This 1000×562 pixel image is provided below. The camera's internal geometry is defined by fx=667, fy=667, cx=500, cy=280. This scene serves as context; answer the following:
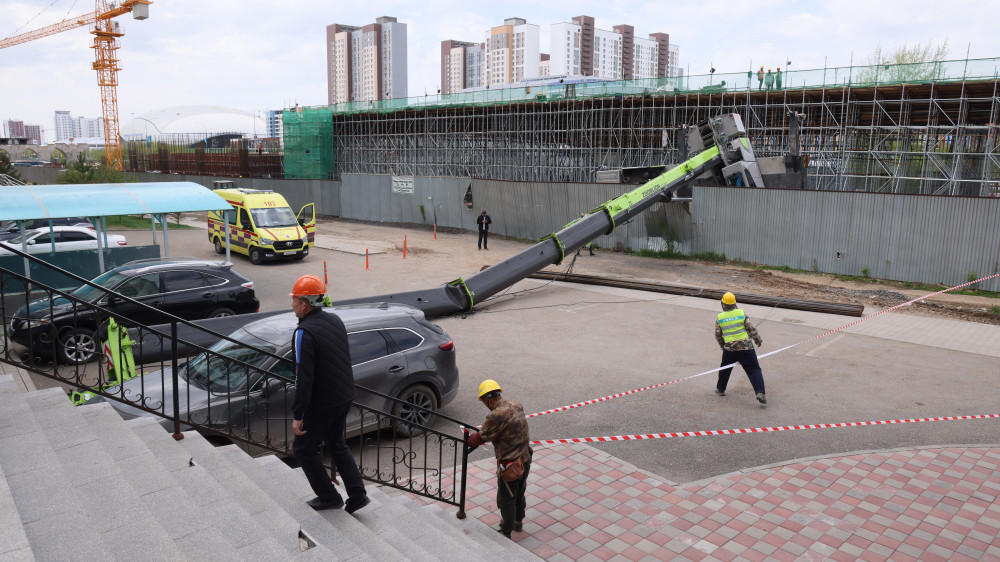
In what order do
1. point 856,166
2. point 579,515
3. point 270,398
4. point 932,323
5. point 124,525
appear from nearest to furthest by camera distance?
point 124,525
point 579,515
point 270,398
point 932,323
point 856,166

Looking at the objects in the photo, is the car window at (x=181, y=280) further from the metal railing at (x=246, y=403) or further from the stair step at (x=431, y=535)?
the stair step at (x=431, y=535)

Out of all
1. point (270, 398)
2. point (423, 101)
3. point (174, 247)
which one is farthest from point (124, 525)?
point (423, 101)

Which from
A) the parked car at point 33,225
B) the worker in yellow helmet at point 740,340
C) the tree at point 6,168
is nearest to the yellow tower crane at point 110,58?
the tree at point 6,168

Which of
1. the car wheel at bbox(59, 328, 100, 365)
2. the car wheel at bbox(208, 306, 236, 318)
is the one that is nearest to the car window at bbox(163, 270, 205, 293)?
the car wheel at bbox(208, 306, 236, 318)

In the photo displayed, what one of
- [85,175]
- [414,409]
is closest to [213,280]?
[414,409]

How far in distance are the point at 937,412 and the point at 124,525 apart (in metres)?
9.81

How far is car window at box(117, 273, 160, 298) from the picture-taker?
11.7 m

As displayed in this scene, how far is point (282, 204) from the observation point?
2406cm

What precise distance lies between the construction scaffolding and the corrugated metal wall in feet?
13.7

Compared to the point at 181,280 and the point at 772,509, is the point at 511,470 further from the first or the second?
the point at 181,280

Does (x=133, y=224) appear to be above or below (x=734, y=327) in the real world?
below

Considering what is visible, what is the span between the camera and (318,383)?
4.57 m

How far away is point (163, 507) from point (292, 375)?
290 cm

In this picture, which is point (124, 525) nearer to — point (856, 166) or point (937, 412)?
point (937, 412)
